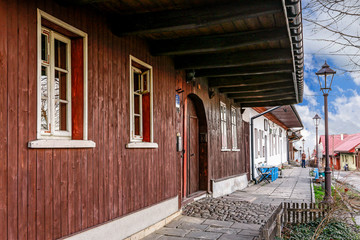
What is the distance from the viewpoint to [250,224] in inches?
272

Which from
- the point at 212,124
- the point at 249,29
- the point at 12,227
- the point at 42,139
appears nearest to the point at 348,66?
the point at 249,29

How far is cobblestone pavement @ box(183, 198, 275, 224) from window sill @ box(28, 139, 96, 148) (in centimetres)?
358

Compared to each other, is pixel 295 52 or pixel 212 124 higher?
pixel 295 52

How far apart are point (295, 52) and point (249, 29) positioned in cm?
126

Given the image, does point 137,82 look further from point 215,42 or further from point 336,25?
point 336,25

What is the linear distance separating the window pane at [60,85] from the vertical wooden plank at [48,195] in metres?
0.76

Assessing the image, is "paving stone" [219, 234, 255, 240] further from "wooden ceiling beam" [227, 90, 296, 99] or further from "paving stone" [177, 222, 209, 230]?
"wooden ceiling beam" [227, 90, 296, 99]

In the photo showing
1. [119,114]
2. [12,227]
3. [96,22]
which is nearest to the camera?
[12,227]

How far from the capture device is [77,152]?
14.9ft

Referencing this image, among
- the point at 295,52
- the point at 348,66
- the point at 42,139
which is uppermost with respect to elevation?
the point at 295,52

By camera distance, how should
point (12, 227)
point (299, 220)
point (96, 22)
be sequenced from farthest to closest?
point (299, 220)
point (96, 22)
point (12, 227)

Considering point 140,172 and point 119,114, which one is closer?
point 119,114

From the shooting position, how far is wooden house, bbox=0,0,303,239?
12.2ft

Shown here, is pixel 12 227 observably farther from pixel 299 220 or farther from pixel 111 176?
pixel 299 220
